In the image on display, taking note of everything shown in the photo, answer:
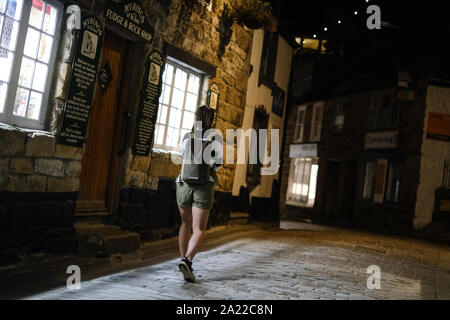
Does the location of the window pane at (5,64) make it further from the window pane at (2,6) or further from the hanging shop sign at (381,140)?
the hanging shop sign at (381,140)

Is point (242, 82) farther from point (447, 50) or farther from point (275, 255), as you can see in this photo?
point (447, 50)

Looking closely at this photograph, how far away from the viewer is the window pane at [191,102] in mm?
7216

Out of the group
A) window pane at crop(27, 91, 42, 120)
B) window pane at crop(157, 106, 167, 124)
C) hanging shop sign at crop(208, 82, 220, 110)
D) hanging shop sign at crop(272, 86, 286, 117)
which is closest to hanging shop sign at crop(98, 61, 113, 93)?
window pane at crop(27, 91, 42, 120)

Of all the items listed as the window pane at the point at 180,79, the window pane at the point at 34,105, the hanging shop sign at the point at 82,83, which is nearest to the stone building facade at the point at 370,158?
the window pane at the point at 180,79

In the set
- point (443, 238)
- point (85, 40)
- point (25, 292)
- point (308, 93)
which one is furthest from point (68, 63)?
point (308, 93)

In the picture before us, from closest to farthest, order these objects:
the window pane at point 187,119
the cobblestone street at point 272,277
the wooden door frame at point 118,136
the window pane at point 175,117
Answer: the cobblestone street at point 272,277 → the wooden door frame at point 118,136 → the window pane at point 175,117 → the window pane at point 187,119

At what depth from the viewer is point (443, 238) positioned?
1443cm

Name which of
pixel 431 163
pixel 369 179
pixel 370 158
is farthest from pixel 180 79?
pixel 369 179

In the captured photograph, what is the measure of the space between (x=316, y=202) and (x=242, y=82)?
37.9 feet

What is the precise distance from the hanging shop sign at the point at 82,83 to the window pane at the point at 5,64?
665 mm

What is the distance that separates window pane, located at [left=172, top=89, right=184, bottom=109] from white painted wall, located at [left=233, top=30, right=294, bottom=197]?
2878mm

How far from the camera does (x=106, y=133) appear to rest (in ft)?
18.6

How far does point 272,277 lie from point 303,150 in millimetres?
16641

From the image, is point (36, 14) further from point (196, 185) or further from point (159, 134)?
point (159, 134)
